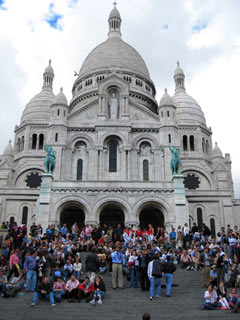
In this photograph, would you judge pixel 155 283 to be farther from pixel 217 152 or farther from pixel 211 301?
pixel 217 152

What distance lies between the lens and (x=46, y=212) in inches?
1367

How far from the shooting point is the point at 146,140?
42.5 meters

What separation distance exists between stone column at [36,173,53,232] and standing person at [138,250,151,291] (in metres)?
17.3

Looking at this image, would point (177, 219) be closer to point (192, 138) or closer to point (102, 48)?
point (192, 138)

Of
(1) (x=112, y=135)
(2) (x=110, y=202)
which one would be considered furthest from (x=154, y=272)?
(1) (x=112, y=135)

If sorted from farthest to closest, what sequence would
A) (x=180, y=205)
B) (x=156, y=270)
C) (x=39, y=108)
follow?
(x=39, y=108), (x=180, y=205), (x=156, y=270)

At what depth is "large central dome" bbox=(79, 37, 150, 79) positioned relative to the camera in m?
57.8

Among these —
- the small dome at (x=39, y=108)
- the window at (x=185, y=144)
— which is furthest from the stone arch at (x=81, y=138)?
the window at (x=185, y=144)

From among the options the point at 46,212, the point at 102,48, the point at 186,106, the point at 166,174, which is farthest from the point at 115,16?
the point at 46,212

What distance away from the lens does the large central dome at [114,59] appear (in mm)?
57787

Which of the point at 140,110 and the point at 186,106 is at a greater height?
the point at 186,106

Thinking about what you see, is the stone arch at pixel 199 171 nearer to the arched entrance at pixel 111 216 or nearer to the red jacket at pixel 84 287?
the arched entrance at pixel 111 216

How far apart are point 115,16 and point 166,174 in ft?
136

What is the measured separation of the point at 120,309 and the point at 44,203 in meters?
19.9
